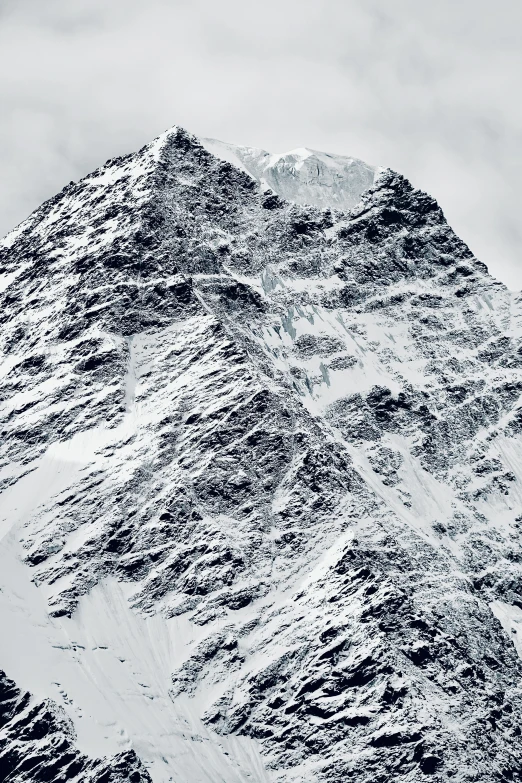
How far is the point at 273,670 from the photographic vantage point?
18288 centimetres

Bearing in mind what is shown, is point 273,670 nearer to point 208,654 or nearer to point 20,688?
point 208,654

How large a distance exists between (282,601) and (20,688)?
34655mm

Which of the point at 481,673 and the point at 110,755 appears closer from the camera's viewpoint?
the point at 110,755

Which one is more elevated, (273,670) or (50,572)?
(50,572)

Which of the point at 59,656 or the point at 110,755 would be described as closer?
the point at 110,755

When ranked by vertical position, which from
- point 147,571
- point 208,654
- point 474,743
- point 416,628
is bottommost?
point 474,743

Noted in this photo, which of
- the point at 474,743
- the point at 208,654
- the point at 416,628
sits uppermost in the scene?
the point at 208,654

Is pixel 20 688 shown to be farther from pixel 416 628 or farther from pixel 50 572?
pixel 416 628

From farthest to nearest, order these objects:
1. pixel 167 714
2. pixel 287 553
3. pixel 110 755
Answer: pixel 287 553 → pixel 167 714 → pixel 110 755

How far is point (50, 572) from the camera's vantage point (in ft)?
645

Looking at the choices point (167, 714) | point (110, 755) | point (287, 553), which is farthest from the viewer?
point (287, 553)

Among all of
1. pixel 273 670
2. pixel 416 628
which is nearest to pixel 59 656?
pixel 273 670

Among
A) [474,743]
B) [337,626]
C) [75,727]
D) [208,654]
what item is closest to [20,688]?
[75,727]

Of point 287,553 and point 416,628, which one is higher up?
point 287,553
